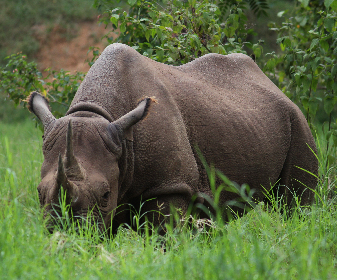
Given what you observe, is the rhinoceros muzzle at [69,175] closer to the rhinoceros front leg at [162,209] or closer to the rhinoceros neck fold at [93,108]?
the rhinoceros neck fold at [93,108]

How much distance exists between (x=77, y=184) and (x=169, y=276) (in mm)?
932

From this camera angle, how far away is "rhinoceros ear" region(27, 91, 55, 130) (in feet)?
11.2

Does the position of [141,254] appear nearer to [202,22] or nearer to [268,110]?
[268,110]

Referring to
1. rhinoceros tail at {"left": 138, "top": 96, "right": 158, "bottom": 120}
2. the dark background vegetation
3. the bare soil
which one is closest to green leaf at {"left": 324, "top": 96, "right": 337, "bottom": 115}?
rhinoceros tail at {"left": 138, "top": 96, "right": 158, "bottom": 120}

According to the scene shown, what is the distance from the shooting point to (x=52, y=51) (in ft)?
50.6

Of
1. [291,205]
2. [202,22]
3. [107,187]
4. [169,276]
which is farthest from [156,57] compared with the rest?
[169,276]

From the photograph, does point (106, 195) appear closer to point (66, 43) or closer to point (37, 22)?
point (66, 43)

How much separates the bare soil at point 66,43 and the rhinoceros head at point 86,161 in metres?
12.1

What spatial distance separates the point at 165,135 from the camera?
137 inches

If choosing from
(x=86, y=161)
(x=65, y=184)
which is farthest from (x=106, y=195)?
(x=65, y=184)

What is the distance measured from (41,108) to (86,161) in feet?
2.14

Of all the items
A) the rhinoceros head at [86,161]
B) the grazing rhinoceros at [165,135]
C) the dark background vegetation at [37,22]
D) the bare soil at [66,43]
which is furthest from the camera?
the dark background vegetation at [37,22]

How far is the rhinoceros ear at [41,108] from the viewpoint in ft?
11.2

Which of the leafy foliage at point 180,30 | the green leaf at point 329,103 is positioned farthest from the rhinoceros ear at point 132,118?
the green leaf at point 329,103
